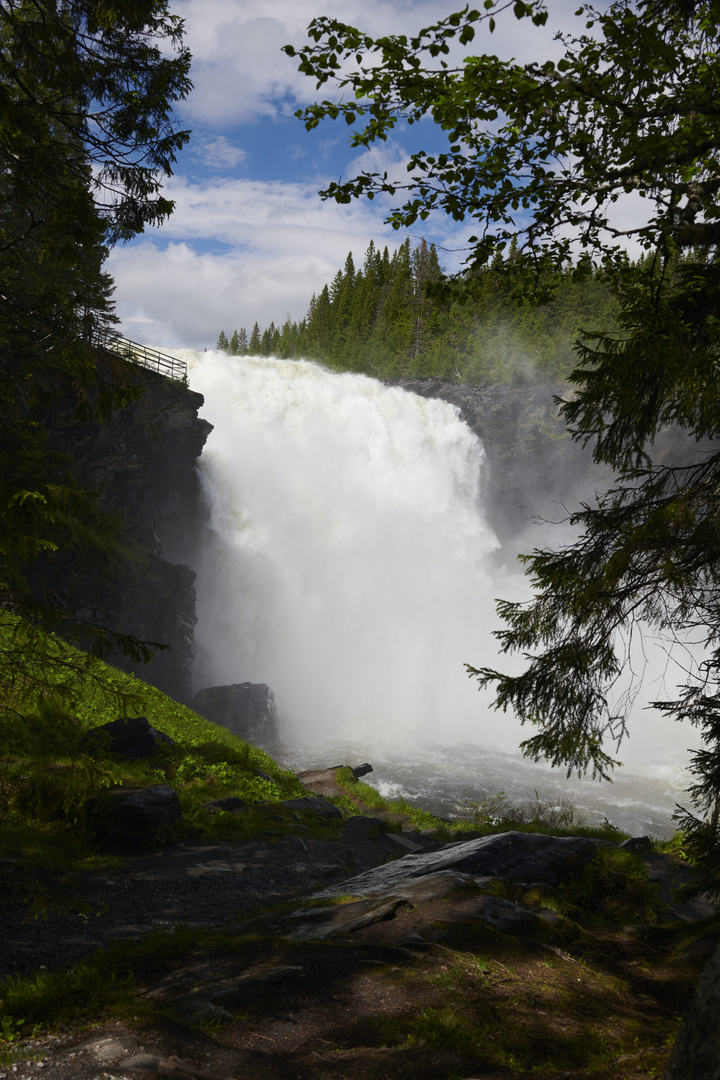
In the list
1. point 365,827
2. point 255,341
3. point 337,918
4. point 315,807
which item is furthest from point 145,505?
point 255,341

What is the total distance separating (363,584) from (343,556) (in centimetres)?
201

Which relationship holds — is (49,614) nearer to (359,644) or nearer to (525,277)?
(525,277)

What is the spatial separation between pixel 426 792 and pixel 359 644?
582 inches

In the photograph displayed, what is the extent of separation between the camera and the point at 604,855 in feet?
25.1

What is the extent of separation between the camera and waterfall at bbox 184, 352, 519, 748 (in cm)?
2898

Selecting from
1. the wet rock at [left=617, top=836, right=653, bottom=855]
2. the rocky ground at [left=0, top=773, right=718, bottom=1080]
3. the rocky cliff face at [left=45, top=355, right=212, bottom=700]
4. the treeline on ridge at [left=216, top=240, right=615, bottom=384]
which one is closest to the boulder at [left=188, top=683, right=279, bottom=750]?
the rocky cliff face at [left=45, top=355, right=212, bottom=700]

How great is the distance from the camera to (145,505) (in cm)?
2655

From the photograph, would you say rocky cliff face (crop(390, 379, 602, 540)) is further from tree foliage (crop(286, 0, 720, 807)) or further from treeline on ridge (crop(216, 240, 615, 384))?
tree foliage (crop(286, 0, 720, 807))

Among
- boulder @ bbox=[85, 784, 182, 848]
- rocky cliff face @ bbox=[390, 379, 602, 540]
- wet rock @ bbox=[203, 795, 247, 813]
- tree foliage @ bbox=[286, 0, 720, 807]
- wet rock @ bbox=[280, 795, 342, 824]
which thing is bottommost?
wet rock @ bbox=[280, 795, 342, 824]

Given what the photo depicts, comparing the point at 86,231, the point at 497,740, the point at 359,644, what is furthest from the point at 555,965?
the point at 359,644

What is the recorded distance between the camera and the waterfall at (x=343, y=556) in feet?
95.1

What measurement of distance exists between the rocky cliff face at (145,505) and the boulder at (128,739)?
10.4 meters

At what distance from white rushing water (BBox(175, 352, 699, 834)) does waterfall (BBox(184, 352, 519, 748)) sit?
0.31 ft

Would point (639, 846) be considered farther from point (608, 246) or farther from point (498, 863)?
point (608, 246)
